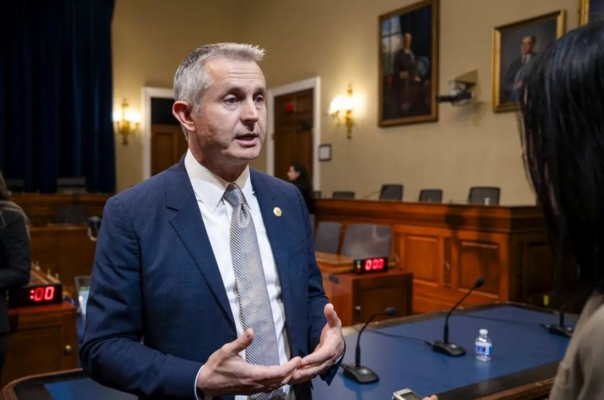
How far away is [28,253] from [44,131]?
7.85 meters

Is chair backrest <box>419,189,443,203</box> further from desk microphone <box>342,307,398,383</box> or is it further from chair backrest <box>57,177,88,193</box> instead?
chair backrest <box>57,177,88,193</box>

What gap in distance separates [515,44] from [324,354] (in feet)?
20.1

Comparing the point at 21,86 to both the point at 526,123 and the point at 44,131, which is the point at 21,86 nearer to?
the point at 44,131

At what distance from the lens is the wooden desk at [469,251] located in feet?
15.8

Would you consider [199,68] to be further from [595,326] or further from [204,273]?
[595,326]

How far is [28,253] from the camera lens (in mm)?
2508

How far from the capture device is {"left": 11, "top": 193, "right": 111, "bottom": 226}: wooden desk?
8.13 metres

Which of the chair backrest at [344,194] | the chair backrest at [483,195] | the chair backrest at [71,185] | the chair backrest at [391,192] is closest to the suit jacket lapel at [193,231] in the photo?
the chair backrest at [483,195]

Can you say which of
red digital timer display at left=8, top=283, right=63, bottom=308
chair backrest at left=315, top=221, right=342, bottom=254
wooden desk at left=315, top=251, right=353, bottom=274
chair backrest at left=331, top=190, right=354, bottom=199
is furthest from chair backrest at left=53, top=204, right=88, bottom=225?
red digital timer display at left=8, top=283, right=63, bottom=308

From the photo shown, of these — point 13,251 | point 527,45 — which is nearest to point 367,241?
point 13,251

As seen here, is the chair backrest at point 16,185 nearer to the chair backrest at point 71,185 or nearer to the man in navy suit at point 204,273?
the chair backrest at point 71,185

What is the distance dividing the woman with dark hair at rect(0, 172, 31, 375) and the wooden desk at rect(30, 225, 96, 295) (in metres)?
3.84

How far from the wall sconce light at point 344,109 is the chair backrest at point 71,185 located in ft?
14.0

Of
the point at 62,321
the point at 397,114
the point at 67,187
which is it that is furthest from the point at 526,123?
the point at 67,187
